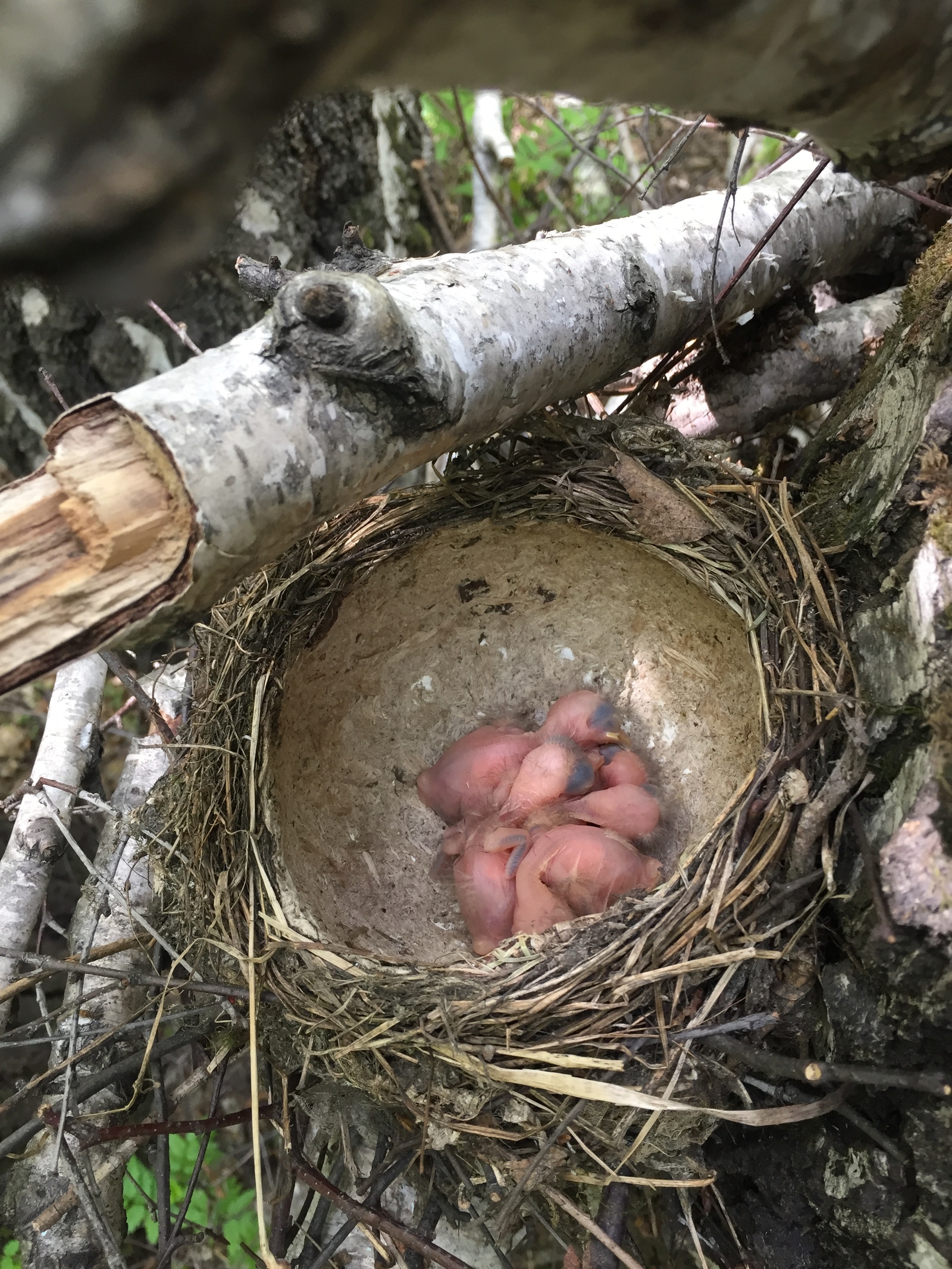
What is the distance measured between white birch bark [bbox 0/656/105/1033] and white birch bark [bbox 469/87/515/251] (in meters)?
2.04

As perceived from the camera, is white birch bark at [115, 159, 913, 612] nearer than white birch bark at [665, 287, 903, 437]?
Yes

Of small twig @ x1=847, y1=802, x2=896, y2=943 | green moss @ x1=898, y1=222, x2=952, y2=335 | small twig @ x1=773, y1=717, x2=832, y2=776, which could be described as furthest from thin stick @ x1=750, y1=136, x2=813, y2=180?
small twig @ x1=847, y1=802, x2=896, y2=943

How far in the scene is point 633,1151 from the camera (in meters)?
1.32

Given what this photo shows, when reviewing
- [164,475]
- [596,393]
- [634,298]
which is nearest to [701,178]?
[596,393]

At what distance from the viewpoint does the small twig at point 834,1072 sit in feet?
3.57

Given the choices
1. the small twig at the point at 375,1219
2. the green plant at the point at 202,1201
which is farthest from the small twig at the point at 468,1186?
the green plant at the point at 202,1201

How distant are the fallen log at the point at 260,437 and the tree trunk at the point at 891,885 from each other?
0.60m

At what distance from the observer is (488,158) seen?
3170 millimetres

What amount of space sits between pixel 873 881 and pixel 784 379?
1369 mm

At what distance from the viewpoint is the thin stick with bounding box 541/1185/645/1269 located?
4.17ft

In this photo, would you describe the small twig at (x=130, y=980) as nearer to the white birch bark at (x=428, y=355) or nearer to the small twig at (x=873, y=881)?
the white birch bark at (x=428, y=355)

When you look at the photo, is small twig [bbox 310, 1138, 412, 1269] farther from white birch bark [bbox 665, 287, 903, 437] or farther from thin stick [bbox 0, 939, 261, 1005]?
white birch bark [bbox 665, 287, 903, 437]

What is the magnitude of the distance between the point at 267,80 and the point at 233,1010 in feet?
5.13

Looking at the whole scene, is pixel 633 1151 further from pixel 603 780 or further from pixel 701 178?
pixel 701 178
